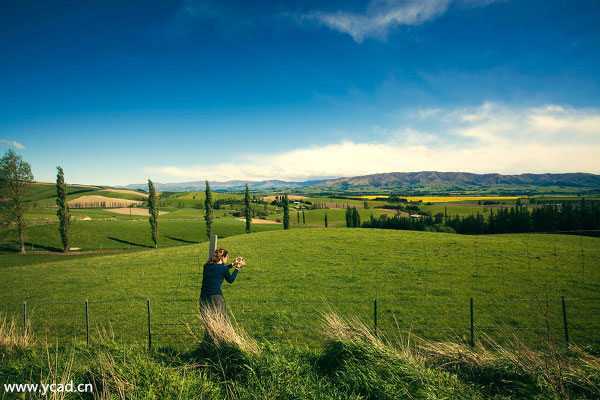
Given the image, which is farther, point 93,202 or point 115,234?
point 93,202

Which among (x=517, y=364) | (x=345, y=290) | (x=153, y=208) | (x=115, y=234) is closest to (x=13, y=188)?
(x=153, y=208)

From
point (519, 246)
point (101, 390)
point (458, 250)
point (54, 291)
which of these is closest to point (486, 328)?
point (101, 390)

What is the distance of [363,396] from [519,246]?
31.4 metres

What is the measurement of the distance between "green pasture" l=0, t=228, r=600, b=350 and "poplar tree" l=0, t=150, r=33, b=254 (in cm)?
2148

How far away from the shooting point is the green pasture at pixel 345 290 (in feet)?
33.9

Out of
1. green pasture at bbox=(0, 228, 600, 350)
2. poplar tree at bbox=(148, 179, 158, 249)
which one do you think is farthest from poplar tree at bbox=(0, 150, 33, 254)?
green pasture at bbox=(0, 228, 600, 350)

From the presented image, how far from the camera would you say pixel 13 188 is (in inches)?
1497

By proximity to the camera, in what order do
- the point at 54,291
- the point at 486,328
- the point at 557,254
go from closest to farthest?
the point at 486,328 → the point at 54,291 → the point at 557,254

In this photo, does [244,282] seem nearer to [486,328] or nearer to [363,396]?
[486,328]

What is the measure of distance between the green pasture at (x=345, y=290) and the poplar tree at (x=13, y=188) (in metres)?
21.5

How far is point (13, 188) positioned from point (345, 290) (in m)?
51.4

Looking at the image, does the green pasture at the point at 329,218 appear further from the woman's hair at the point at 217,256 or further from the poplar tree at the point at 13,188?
the woman's hair at the point at 217,256

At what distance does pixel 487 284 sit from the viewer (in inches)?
626

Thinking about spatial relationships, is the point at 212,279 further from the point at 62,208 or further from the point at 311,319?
the point at 62,208
